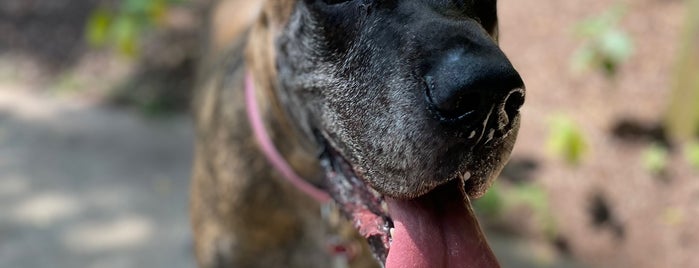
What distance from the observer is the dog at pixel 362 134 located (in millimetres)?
1580

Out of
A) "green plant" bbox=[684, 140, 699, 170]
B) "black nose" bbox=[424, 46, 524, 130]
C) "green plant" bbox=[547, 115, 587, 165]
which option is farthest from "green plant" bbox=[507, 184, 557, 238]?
"black nose" bbox=[424, 46, 524, 130]

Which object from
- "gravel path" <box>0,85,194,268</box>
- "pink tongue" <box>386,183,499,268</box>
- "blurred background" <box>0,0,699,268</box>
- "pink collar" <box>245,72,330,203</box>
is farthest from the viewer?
"gravel path" <box>0,85,194,268</box>

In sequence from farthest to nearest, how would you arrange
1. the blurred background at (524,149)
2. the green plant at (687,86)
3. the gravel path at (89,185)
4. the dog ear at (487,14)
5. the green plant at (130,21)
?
the green plant at (130,21)
the gravel path at (89,185)
the blurred background at (524,149)
the green plant at (687,86)
the dog ear at (487,14)

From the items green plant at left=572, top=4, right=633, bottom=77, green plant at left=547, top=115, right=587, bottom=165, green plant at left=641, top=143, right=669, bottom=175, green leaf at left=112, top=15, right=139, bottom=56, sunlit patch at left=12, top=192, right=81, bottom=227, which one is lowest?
green plant at left=641, top=143, right=669, bottom=175

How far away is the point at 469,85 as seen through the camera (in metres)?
1.52

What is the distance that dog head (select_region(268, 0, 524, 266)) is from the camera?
1.55 m

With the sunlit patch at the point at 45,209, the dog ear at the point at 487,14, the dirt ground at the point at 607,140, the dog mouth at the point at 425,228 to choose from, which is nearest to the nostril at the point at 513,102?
the dog mouth at the point at 425,228

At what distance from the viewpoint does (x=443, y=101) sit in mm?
1521

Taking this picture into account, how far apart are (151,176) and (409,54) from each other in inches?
119

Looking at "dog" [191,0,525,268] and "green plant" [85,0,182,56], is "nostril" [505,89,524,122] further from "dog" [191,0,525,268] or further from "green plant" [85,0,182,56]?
"green plant" [85,0,182,56]

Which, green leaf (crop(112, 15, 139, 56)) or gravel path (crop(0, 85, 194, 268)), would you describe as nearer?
gravel path (crop(0, 85, 194, 268))

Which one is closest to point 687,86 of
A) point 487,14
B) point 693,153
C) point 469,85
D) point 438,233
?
point 693,153

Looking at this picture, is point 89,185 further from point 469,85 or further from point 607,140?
point 469,85

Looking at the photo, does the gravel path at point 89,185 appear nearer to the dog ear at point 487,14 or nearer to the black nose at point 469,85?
the dog ear at point 487,14
